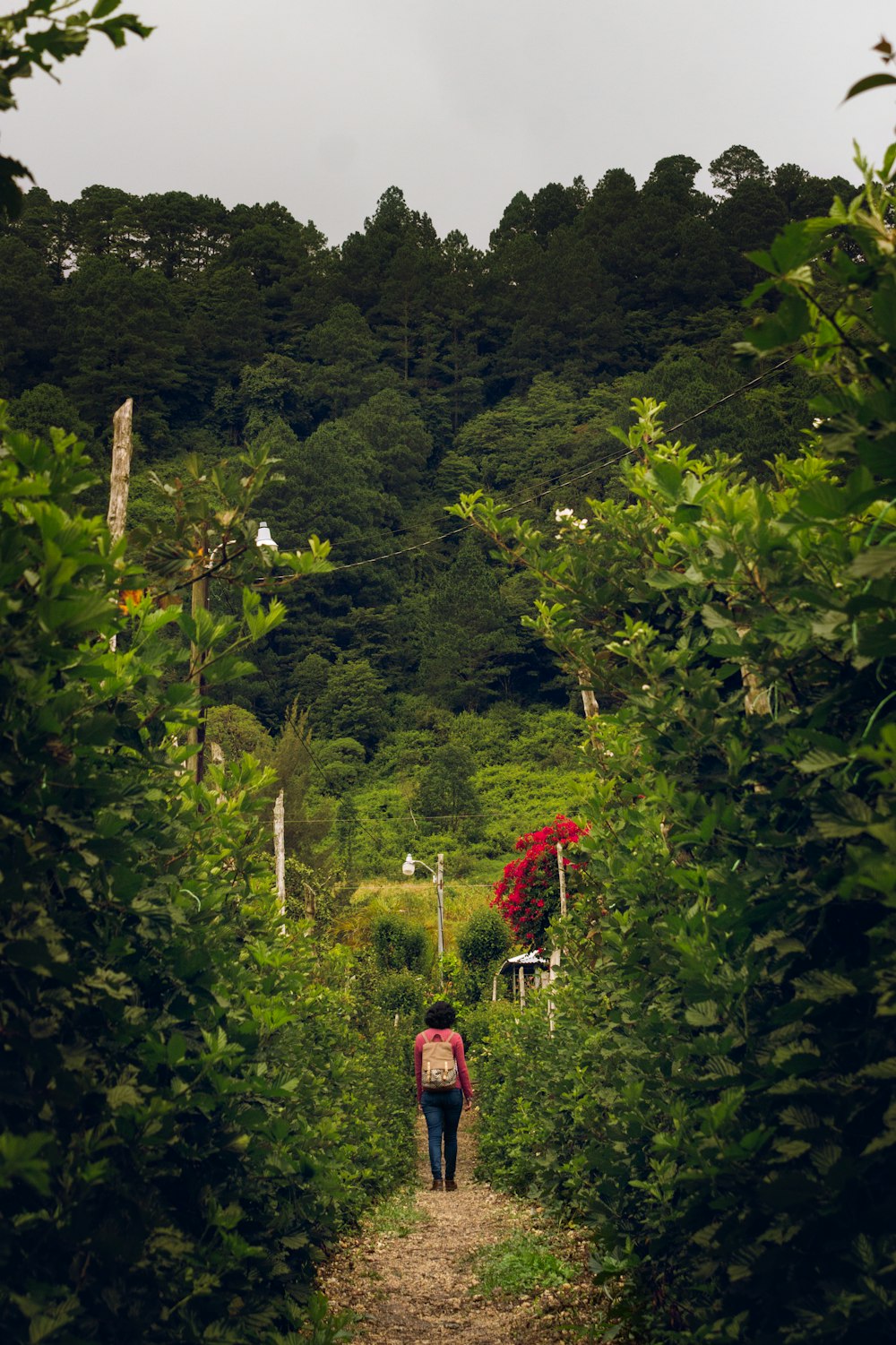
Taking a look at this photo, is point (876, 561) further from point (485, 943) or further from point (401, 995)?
point (485, 943)

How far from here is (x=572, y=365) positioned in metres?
67.6

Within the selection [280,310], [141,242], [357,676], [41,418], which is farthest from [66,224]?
[357,676]

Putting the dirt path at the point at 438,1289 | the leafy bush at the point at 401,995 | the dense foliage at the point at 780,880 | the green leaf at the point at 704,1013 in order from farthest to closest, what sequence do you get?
1. the leafy bush at the point at 401,995
2. the dirt path at the point at 438,1289
3. the green leaf at the point at 704,1013
4. the dense foliage at the point at 780,880

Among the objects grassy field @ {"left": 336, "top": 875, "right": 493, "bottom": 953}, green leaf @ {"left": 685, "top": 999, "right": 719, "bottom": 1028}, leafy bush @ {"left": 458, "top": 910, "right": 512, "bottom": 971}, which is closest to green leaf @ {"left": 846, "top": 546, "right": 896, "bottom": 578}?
green leaf @ {"left": 685, "top": 999, "right": 719, "bottom": 1028}

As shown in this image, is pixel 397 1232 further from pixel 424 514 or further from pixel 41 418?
pixel 424 514

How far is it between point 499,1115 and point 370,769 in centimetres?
4315

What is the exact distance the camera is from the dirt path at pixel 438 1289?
5172mm

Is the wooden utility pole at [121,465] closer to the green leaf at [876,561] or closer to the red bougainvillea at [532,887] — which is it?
the green leaf at [876,561]

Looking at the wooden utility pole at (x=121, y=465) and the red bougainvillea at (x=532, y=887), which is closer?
the wooden utility pole at (x=121, y=465)

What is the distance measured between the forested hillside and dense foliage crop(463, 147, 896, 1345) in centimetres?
3654

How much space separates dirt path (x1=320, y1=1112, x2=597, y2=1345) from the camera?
5.17m

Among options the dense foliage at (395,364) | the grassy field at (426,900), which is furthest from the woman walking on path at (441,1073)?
the dense foliage at (395,364)

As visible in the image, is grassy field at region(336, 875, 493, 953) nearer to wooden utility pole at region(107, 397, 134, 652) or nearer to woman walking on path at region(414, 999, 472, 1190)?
woman walking on path at region(414, 999, 472, 1190)

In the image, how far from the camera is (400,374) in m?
72.2
